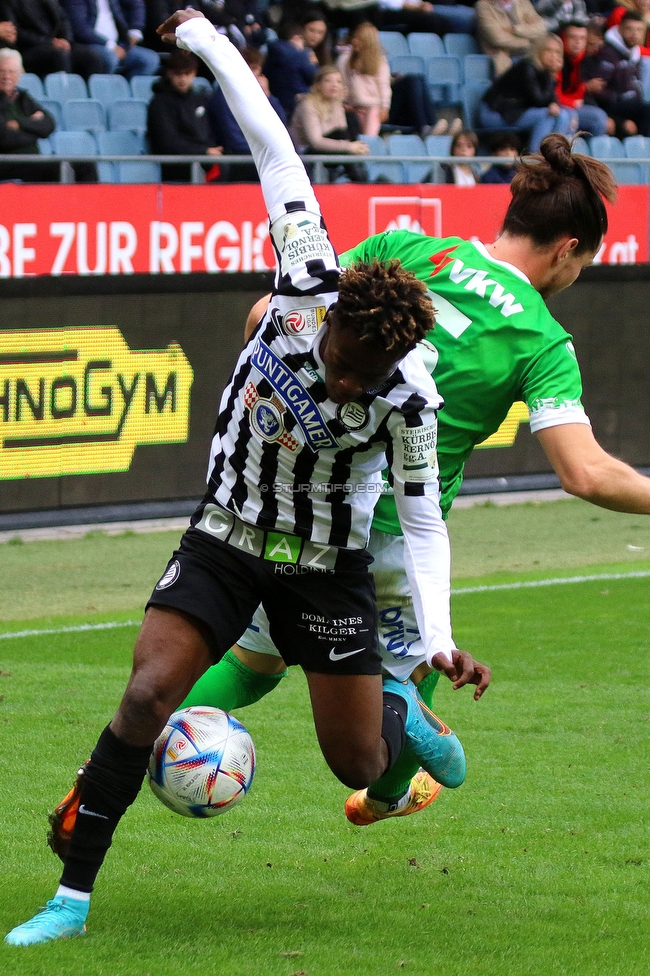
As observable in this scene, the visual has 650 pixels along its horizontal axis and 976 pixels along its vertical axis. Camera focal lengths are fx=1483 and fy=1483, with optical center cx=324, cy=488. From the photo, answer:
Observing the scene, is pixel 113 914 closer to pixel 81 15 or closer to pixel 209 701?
pixel 209 701

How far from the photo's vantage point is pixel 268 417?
3.85 metres

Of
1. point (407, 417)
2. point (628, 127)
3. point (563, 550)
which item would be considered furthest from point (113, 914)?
point (628, 127)

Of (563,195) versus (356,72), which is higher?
(563,195)

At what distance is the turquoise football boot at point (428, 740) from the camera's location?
4402 millimetres

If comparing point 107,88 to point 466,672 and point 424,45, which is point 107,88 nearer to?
point 424,45

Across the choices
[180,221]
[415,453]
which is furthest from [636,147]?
[415,453]

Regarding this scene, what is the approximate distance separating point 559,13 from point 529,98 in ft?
7.70

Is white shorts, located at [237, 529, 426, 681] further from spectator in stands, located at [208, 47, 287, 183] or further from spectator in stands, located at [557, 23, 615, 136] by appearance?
spectator in stands, located at [557, 23, 615, 136]

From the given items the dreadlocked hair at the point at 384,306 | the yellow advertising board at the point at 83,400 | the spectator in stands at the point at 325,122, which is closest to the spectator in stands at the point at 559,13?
the spectator in stands at the point at 325,122

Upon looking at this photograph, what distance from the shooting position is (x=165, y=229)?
11430 mm

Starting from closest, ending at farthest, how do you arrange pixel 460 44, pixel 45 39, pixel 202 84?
pixel 45 39, pixel 202 84, pixel 460 44

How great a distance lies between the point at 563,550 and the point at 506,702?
3.86 meters

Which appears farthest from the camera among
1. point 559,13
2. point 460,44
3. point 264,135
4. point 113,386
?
point 559,13

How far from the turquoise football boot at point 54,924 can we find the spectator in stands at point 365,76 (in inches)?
465
